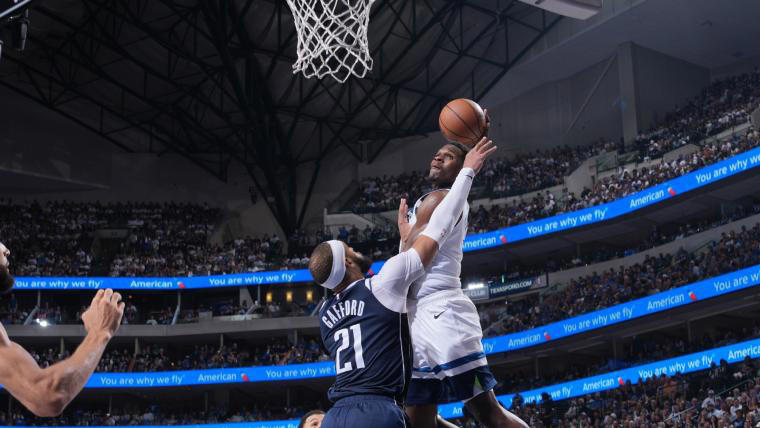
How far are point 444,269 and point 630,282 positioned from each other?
22.1m

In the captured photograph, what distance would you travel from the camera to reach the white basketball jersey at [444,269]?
17.6ft

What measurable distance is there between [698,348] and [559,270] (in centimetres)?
825

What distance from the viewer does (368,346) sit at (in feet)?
15.0

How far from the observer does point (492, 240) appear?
102 ft

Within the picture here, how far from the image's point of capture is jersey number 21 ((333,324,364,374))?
457cm

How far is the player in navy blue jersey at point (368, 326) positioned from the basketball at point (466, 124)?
1.23 metres

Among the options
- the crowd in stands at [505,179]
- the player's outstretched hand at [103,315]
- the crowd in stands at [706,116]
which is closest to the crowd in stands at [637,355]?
the crowd in stands at [706,116]

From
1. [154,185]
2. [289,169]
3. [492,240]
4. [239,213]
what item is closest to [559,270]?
[492,240]

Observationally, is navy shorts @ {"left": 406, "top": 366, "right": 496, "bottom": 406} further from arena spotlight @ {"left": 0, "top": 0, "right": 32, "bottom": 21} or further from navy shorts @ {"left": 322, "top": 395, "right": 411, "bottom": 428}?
arena spotlight @ {"left": 0, "top": 0, "right": 32, "bottom": 21}

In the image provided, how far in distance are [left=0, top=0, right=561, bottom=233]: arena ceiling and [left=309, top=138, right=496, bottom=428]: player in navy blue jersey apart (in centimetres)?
2407

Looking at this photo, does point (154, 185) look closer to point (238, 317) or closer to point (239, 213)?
point (239, 213)

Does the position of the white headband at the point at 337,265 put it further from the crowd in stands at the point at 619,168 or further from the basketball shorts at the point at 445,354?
the crowd in stands at the point at 619,168

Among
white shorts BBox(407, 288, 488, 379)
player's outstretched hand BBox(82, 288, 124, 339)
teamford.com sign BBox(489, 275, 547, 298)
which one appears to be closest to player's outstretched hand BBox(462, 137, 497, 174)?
white shorts BBox(407, 288, 488, 379)

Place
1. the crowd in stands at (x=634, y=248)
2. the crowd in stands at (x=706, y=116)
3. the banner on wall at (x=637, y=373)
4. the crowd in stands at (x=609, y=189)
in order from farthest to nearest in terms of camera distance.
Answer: the crowd in stands at (x=706, y=116)
the crowd in stands at (x=634, y=248)
the crowd in stands at (x=609, y=189)
the banner on wall at (x=637, y=373)
